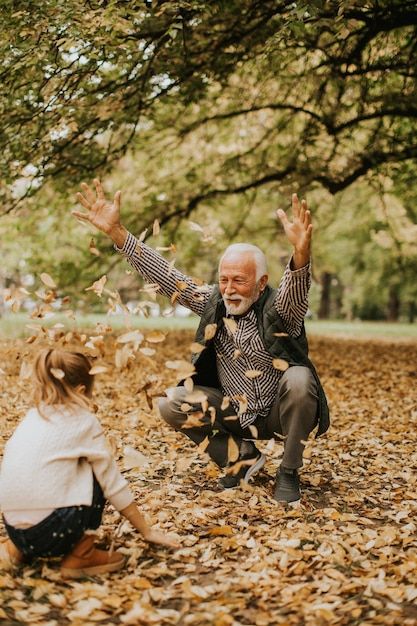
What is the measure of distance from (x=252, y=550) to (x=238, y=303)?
146 cm

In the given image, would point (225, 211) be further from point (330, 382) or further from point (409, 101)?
point (330, 382)

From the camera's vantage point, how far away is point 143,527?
315 cm

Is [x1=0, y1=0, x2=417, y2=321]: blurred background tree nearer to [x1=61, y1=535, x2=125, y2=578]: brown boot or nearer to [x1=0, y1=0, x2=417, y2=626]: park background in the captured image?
[x1=0, y1=0, x2=417, y2=626]: park background

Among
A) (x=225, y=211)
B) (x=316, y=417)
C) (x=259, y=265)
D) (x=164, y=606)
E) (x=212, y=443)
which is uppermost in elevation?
(x=225, y=211)

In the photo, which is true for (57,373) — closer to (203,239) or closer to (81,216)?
(203,239)

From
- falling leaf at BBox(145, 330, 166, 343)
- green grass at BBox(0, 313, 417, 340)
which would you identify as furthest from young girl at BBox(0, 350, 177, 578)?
green grass at BBox(0, 313, 417, 340)

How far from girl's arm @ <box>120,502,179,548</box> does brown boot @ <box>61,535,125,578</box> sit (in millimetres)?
180

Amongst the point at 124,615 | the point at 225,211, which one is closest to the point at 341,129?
the point at 225,211

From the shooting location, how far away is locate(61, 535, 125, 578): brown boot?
2.97m

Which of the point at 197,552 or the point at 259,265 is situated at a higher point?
the point at 259,265

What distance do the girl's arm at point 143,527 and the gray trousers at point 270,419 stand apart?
673mm

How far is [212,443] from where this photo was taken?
14.5 feet

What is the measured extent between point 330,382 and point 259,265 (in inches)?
215

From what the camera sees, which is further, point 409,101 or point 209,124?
point 209,124
